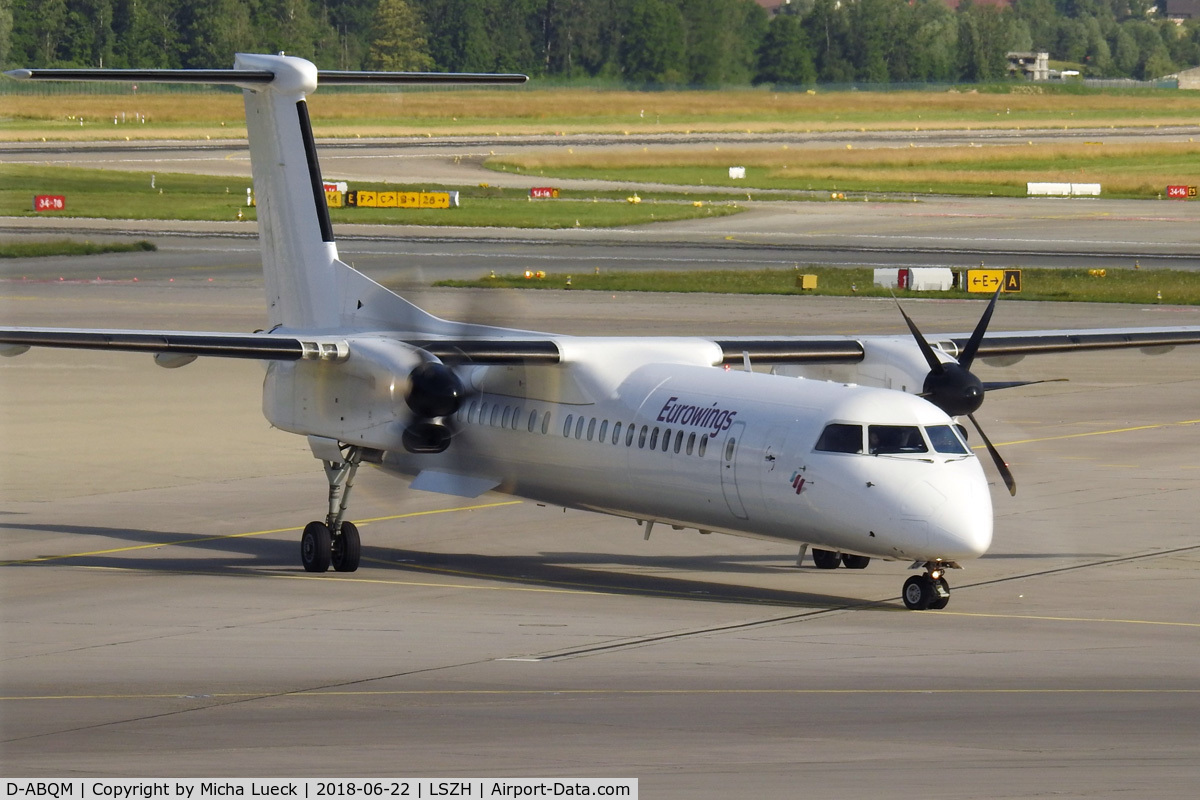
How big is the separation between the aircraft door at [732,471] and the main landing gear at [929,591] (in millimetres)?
1954

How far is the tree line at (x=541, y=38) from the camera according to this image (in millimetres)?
113125

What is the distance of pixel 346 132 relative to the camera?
131 meters

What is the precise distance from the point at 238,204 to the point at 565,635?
71.0m

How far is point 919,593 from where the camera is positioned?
62.4 ft

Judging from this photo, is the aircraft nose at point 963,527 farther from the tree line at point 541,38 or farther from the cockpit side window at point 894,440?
the tree line at point 541,38

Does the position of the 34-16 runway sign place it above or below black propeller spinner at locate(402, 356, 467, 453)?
below

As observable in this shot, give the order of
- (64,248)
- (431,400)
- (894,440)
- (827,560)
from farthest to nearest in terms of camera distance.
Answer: (64,248)
(827,560)
(431,400)
(894,440)

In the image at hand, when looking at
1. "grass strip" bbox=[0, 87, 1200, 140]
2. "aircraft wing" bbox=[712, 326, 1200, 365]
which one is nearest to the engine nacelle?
"aircraft wing" bbox=[712, 326, 1200, 365]

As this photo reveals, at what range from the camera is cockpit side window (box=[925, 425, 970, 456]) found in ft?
61.4

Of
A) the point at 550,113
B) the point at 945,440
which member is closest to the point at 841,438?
the point at 945,440

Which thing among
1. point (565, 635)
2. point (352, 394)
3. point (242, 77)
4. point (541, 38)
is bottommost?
point (565, 635)

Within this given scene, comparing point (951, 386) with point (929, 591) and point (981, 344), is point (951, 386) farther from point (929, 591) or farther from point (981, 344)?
point (929, 591)

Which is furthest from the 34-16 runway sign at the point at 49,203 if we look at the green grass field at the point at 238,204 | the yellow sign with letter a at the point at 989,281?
the yellow sign with letter a at the point at 989,281

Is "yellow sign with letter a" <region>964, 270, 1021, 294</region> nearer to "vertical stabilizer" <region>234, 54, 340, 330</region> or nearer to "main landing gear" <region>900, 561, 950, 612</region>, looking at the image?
"vertical stabilizer" <region>234, 54, 340, 330</region>
